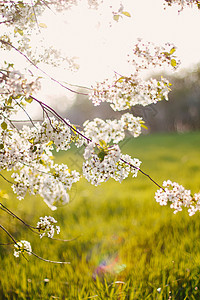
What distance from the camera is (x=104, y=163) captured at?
1968mm

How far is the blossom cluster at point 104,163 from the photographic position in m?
1.95

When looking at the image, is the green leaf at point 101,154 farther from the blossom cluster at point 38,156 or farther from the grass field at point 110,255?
the grass field at point 110,255

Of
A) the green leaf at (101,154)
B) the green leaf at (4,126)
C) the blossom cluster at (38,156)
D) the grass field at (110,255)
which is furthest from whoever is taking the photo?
Answer: the grass field at (110,255)

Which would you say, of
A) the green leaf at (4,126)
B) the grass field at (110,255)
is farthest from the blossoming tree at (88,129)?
the grass field at (110,255)

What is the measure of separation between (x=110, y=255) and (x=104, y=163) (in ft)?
6.71

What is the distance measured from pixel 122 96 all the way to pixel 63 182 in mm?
887

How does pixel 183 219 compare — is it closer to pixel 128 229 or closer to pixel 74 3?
pixel 128 229

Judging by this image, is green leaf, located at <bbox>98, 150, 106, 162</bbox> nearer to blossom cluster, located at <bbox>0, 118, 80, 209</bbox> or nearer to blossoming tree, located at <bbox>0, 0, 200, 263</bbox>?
blossoming tree, located at <bbox>0, 0, 200, 263</bbox>

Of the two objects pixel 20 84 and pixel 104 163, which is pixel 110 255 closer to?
pixel 104 163

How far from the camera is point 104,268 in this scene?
10.9 feet

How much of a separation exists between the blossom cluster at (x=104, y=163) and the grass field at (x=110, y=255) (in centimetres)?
137

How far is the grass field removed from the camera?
301 centimetres

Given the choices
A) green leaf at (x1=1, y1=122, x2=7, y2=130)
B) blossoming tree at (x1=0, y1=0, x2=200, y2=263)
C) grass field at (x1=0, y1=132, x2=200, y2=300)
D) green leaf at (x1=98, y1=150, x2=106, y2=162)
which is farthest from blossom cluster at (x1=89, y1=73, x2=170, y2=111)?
grass field at (x1=0, y1=132, x2=200, y2=300)

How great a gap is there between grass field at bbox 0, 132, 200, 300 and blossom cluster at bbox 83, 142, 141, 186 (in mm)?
1367
